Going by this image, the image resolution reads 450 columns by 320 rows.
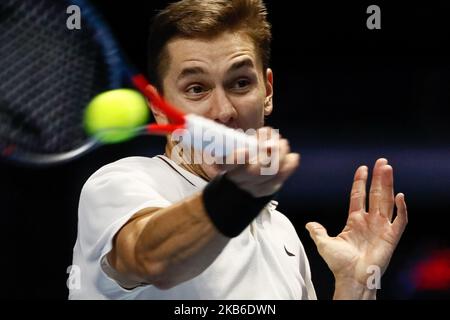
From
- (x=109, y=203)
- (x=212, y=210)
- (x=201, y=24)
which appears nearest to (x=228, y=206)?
(x=212, y=210)

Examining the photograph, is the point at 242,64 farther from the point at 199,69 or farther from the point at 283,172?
the point at 283,172

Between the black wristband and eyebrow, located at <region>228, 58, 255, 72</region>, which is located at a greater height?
eyebrow, located at <region>228, 58, 255, 72</region>

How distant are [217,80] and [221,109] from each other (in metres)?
0.07

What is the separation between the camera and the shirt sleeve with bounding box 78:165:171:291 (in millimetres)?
1372

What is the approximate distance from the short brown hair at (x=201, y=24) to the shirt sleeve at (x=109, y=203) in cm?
28

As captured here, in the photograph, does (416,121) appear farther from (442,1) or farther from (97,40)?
(97,40)

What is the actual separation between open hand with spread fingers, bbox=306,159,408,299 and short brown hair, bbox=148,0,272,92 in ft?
1.27

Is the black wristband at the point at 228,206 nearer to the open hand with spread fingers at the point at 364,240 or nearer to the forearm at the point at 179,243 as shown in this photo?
the forearm at the point at 179,243

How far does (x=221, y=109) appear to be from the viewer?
5.12ft

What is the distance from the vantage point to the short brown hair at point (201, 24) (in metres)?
1.64

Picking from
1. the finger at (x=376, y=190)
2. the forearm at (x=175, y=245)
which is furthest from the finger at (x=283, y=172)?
the finger at (x=376, y=190)

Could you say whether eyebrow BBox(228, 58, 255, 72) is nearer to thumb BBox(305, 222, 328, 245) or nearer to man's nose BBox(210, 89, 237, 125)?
man's nose BBox(210, 89, 237, 125)

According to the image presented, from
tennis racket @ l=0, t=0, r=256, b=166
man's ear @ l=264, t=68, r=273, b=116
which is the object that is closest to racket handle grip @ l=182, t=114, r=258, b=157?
tennis racket @ l=0, t=0, r=256, b=166

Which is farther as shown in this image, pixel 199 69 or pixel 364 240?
pixel 364 240
